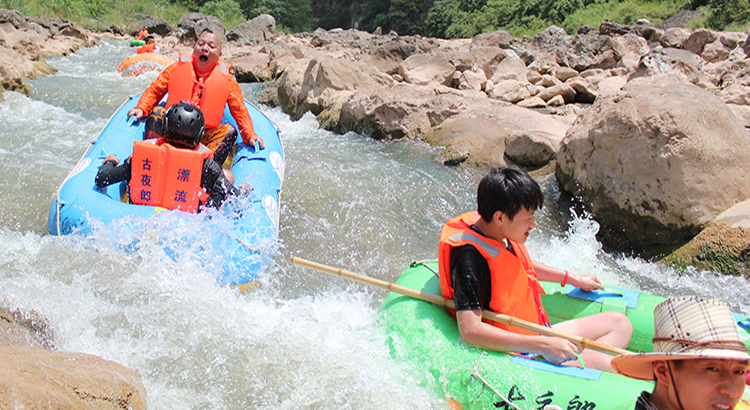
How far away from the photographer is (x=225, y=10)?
31953mm

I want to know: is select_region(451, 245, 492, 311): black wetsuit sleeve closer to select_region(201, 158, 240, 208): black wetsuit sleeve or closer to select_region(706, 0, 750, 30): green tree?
select_region(201, 158, 240, 208): black wetsuit sleeve

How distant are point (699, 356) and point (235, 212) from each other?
9.64 ft

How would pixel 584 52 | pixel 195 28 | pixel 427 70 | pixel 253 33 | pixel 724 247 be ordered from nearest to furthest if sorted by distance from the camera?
pixel 724 247
pixel 427 70
pixel 584 52
pixel 195 28
pixel 253 33

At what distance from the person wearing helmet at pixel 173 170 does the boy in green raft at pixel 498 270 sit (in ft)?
6.47

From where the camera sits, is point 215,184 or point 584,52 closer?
point 215,184

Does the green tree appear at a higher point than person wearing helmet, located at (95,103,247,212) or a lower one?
higher

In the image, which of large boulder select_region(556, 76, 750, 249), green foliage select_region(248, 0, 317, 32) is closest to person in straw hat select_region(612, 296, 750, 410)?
large boulder select_region(556, 76, 750, 249)

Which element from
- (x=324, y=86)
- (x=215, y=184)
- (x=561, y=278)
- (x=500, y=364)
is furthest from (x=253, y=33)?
(x=500, y=364)

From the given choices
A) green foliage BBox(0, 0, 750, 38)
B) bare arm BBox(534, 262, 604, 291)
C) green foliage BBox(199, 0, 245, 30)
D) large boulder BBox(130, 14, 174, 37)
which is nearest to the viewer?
bare arm BBox(534, 262, 604, 291)

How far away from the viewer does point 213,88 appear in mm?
4711

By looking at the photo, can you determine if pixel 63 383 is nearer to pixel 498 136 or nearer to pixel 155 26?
pixel 498 136

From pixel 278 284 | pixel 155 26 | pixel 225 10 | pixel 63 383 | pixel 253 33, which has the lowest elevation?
pixel 155 26

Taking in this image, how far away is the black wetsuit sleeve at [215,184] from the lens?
12.1 feet

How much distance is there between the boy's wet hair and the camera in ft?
6.91
